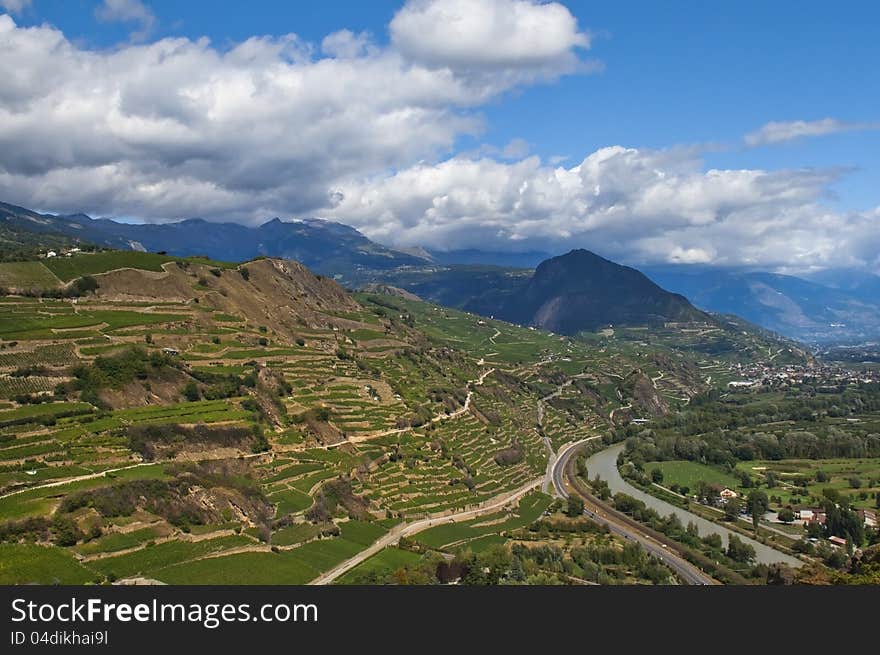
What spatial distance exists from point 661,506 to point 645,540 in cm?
2637

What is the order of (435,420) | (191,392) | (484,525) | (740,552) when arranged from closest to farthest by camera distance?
1. (191,392)
2. (484,525)
3. (740,552)
4. (435,420)

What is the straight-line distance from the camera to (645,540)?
9462cm

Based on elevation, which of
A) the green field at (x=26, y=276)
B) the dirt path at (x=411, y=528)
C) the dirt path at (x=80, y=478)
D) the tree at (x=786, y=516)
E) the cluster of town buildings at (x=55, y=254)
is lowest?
the tree at (x=786, y=516)

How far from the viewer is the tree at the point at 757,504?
108631 mm

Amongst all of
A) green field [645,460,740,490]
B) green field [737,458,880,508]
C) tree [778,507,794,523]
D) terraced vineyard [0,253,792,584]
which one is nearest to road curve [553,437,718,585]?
terraced vineyard [0,253,792,584]

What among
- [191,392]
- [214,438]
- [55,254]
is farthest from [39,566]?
[55,254]

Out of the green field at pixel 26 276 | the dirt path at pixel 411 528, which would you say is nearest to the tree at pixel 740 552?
the dirt path at pixel 411 528

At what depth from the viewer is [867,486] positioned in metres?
122

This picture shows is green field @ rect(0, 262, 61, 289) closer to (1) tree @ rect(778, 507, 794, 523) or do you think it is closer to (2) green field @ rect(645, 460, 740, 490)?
(2) green field @ rect(645, 460, 740, 490)

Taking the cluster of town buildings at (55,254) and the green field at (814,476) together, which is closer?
the green field at (814,476)

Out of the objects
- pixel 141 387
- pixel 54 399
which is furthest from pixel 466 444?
pixel 54 399

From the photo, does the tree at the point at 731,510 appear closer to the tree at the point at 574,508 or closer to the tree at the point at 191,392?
the tree at the point at 574,508

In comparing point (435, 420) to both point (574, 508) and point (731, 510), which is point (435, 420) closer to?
point (574, 508)

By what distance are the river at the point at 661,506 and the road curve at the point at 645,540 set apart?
10.8 meters
